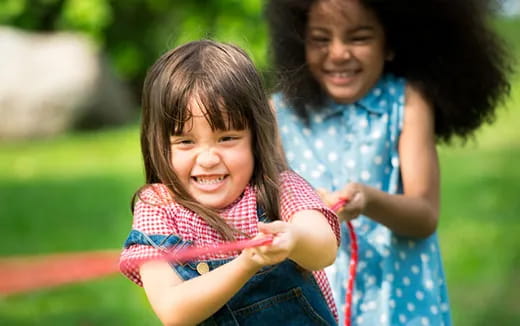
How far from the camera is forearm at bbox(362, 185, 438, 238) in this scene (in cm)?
276

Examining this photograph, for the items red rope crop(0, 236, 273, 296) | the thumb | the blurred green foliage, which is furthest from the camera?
the blurred green foliage

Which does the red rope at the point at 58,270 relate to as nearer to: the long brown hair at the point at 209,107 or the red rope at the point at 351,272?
the long brown hair at the point at 209,107

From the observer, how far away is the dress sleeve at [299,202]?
2068mm

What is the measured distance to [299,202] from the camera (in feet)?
6.81

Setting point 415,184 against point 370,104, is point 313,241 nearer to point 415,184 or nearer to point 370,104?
point 415,184

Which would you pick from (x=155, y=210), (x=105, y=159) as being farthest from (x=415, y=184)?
(x=105, y=159)

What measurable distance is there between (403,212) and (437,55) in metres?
0.63

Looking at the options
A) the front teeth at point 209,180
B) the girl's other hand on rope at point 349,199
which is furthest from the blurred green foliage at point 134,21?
the front teeth at point 209,180

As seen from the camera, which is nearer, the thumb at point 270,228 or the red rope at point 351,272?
the thumb at point 270,228

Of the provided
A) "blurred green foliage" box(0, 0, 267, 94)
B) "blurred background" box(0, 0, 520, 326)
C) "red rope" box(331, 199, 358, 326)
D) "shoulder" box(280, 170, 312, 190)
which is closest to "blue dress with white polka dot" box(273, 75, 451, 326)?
"red rope" box(331, 199, 358, 326)

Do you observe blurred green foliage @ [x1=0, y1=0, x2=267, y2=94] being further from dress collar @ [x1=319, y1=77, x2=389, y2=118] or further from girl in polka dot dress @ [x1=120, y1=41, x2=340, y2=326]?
girl in polka dot dress @ [x1=120, y1=41, x2=340, y2=326]

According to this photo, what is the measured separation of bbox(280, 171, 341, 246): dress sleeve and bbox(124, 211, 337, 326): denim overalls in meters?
0.11

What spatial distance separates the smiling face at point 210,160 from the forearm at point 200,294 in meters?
0.24

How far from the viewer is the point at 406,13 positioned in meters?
3.12
